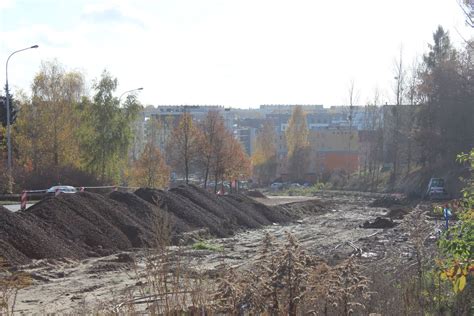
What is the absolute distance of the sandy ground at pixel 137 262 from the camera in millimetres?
14000

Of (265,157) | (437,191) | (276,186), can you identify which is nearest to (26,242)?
(437,191)

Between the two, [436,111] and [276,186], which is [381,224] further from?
[276,186]

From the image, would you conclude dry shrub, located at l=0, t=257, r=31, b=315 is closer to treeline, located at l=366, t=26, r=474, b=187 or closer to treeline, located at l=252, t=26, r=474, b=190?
treeline, located at l=252, t=26, r=474, b=190

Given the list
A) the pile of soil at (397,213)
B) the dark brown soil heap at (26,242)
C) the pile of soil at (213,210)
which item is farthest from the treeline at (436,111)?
the dark brown soil heap at (26,242)

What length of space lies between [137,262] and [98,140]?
39361 mm

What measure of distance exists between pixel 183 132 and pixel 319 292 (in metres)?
51.6

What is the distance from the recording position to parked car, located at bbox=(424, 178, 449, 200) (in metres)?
53.2

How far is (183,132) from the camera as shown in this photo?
5769 centimetres

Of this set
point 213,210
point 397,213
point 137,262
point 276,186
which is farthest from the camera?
point 276,186

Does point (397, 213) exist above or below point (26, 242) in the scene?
below

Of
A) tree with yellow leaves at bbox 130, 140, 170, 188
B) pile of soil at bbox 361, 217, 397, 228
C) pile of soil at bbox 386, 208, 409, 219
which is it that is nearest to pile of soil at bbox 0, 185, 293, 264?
pile of soil at bbox 361, 217, 397, 228

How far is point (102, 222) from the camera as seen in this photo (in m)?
25.1

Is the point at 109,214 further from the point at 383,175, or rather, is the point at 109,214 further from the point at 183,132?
the point at 383,175

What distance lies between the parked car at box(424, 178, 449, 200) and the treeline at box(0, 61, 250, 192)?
1706 cm
